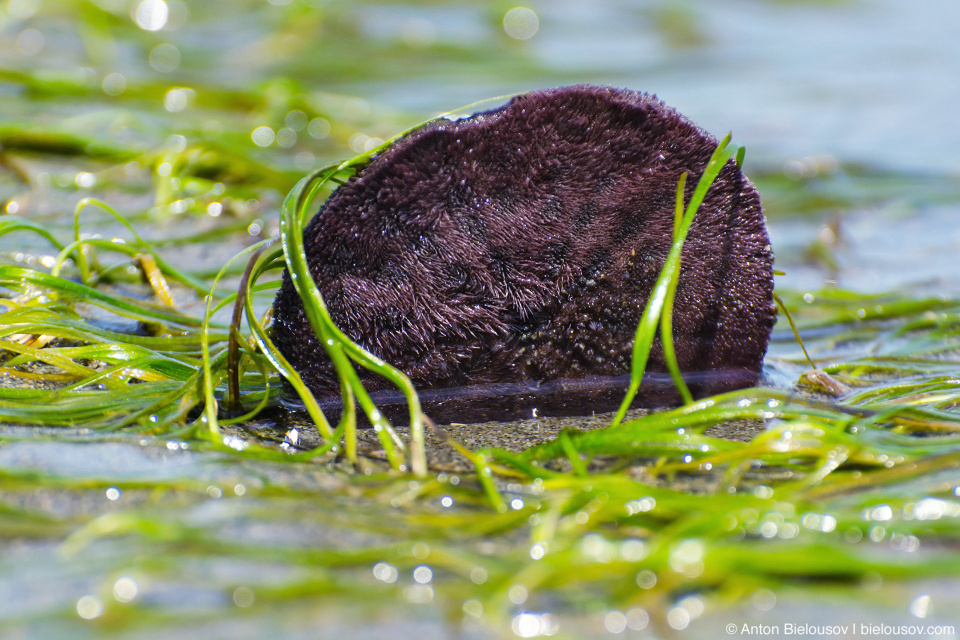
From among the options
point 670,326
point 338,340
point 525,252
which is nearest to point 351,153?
point 525,252

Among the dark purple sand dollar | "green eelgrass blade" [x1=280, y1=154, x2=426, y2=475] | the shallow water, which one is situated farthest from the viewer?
the dark purple sand dollar

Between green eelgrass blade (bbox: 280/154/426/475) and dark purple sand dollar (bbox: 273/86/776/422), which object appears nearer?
green eelgrass blade (bbox: 280/154/426/475)

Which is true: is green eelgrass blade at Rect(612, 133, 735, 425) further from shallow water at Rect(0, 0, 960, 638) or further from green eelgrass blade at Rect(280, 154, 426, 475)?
green eelgrass blade at Rect(280, 154, 426, 475)

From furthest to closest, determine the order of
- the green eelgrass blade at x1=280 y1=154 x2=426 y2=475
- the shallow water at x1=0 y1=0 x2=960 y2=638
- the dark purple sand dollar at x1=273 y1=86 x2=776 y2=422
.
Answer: the dark purple sand dollar at x1=273 y1=86 x2=776 y2=422 < the green eelgrass blade at x1=280 y1=154 x2=426 y2=475 < the shallow water at x1=0 y1=0 x2=960 y2=638

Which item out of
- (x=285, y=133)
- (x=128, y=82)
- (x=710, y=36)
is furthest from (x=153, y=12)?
(x=710, y=36)

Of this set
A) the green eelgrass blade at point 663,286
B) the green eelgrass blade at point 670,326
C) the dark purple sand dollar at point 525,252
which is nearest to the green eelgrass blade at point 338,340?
the dark purple sand dollar at point 525,252

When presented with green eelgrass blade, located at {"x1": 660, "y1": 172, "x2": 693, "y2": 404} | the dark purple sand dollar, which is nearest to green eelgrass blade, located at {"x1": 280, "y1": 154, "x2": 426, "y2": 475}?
the dark purple sand dollar
